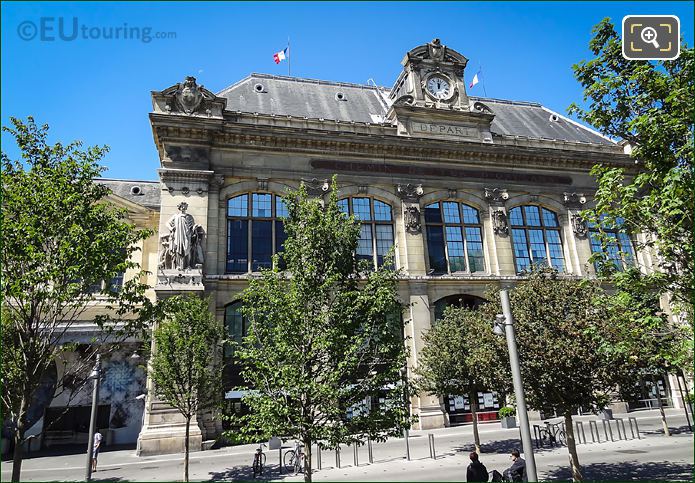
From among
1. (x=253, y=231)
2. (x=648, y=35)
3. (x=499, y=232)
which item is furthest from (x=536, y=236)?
(x=648, y=35)

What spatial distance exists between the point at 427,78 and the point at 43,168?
2544 cm

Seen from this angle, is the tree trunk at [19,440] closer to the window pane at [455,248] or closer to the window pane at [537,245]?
the window pane at [455,248]

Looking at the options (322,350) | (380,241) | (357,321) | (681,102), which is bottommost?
(322,350)

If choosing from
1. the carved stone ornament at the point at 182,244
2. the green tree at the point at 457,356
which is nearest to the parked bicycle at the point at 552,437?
the green tree at the point at 457,356

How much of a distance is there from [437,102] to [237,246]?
1658cm

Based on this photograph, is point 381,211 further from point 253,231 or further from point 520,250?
point 520,250

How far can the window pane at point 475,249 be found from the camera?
29.1 metres

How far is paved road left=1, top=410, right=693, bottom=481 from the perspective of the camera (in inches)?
580

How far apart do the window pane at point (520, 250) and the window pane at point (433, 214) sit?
215 inches

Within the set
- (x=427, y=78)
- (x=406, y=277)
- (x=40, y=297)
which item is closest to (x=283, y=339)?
(x=40, y=297)

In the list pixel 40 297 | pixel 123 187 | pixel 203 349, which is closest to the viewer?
pixel 40 297

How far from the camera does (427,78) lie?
1223 inches

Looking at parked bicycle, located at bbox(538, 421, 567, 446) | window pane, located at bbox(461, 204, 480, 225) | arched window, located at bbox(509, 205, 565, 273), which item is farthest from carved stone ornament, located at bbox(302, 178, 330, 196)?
parked bicycle, located at bbox(538, 421, 567, 446)

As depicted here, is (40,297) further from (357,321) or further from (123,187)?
(123,187)
